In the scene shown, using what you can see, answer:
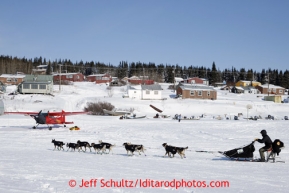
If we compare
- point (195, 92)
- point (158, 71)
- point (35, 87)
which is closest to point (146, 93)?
point (195, 92)

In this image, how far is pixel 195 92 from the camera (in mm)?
64812

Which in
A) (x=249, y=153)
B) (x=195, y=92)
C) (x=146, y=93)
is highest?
(x=195, y=92)

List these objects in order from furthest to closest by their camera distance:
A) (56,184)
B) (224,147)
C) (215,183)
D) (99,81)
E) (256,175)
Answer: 1. (99,81)
2. (224,147)
3. (256,175)
4. (215,183)
5. (56,184)

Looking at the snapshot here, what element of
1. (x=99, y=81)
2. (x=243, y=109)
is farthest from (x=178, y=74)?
(x=243, y=109)

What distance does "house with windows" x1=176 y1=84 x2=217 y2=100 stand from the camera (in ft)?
210

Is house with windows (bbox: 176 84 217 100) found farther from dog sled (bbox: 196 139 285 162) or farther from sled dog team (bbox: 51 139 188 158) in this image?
dog sled (bbox: 196 139 285 162)

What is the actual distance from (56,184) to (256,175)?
5421mm

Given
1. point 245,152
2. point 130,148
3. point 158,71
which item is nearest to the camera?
point 245,152

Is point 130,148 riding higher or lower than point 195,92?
lower

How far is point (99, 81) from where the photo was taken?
332 ft

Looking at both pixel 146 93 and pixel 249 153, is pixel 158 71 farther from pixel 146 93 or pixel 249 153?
pixel 249 153

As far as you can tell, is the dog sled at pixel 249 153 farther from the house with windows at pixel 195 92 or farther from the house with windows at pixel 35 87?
the house with windows at pixel 35 87

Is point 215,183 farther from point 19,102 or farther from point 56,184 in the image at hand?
point 19,102

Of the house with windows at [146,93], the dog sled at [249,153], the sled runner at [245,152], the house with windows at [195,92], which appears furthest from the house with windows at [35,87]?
the sled runner at [245,152]
